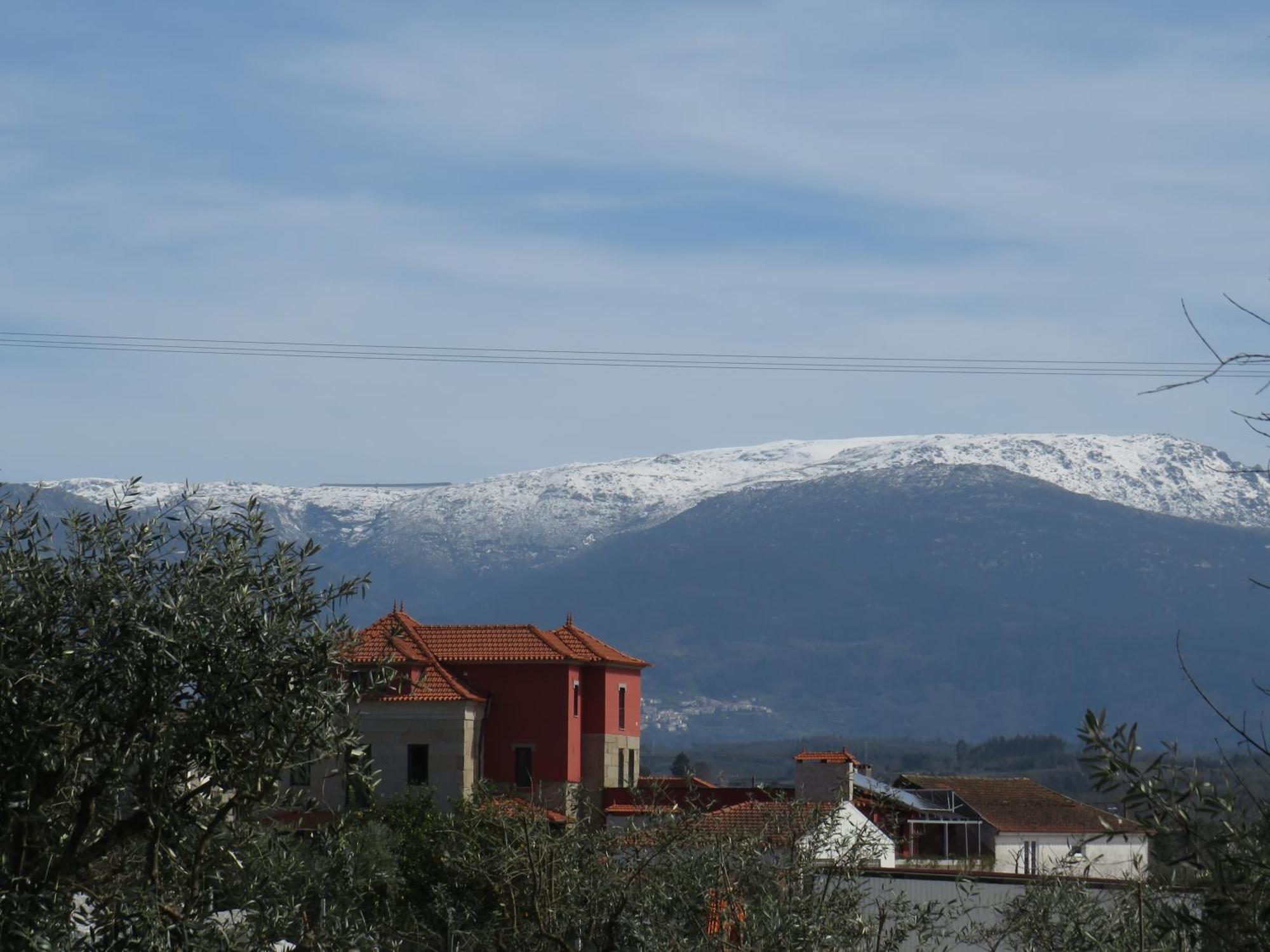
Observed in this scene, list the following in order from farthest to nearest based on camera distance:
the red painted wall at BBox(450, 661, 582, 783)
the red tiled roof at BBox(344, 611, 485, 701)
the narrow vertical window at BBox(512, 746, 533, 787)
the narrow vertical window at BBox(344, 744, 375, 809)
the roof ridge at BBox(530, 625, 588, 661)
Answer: the roof ridge at BBox(530, 625, 588, 661) → the red painted wall at BBox(450, 661, 582, 783) → the narrow vertical window at BBox(512, 746, 533, 787) → the red tiled roof at BBox(344, 611, 485, 701) → the narrow vertical window at BBox(344, 744, 375, 809)

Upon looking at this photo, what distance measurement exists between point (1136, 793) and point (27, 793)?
876 cm

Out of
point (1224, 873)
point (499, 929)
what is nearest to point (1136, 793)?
point (1224, 873)

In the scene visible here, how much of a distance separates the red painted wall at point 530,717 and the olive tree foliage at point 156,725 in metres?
52.2

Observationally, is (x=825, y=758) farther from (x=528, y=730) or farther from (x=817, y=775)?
(x=528, y=730)

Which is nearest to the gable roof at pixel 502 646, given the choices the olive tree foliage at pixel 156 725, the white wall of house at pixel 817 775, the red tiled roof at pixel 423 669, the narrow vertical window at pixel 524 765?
the red tiled roof at pixel 423 669

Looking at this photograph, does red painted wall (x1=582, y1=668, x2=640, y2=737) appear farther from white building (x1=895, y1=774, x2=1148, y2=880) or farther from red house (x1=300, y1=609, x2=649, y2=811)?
white building (x1=895, y1=774, x2=1148, y2=880)

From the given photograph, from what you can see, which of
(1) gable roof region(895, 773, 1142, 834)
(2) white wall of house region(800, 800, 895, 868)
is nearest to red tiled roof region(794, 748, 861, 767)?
(1) gable roof region(895, 773, 1142, 834)

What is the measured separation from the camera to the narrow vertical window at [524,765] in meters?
66.2

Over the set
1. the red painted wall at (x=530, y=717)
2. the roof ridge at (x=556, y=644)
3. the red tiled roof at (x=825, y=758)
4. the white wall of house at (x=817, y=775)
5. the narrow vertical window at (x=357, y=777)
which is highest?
the roof ridge at (x=556, y=644)

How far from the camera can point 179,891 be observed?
14.0 m

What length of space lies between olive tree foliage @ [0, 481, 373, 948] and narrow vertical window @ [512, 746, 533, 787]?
52.0 meters

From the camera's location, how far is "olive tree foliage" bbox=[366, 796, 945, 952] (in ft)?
59.1

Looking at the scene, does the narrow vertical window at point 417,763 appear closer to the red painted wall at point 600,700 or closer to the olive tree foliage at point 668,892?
the red painted wall at point 600,700

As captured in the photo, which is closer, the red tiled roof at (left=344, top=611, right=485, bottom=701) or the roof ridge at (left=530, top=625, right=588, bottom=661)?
the red tiled roof at (left=344, top=611, right=485, bottom=701)
